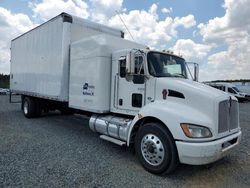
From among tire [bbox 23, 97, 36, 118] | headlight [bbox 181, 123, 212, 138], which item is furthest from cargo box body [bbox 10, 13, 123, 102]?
headlight [bbox 181, 123, 212, 138]

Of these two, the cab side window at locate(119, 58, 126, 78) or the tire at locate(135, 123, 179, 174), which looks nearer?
the tire at locate(135, 123, 179, 174)

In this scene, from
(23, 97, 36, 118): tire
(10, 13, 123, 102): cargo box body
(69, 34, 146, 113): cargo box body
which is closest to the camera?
(69, 34, 146, 113): cargo box body

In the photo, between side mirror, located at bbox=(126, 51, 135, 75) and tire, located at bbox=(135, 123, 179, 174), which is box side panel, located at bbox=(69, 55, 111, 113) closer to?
side mirror, located at bbox=(126, 51, 135, 75)

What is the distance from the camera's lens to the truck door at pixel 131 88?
17.9 ft

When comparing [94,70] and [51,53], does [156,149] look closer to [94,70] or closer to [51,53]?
[94,70]

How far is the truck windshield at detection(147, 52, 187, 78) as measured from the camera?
540 cm

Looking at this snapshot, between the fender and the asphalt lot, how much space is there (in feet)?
3.29

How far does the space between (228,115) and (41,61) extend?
23.7 ft

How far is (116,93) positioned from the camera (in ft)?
20.5

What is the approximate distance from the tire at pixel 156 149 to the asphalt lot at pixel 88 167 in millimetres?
199

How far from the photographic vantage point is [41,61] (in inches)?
364

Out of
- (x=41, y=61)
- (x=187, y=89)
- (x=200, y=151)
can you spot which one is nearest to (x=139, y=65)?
(x=187, y=89)

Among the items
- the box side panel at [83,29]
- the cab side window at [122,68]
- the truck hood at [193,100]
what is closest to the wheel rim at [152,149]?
the truck hood at [193,100]

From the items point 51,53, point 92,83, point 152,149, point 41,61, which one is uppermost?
point 51,53
